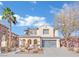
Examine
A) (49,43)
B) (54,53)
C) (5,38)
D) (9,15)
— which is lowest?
(54,53)

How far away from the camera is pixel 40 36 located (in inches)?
628

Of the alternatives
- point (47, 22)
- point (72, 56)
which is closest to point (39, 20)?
point (47, 22)

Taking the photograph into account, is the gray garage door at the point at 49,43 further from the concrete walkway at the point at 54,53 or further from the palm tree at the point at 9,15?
the palm tree at the point at 9,15

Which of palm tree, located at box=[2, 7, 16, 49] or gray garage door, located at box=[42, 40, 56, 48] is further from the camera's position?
gray garage door, located at box=[42, 40, 56, 48]

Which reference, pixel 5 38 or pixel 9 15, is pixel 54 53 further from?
pixel 9 15

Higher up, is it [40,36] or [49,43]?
[40,36]

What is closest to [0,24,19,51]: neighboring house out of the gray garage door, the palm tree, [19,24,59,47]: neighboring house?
[19,24,59,47]: neighboring house

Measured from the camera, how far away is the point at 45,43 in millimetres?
16016

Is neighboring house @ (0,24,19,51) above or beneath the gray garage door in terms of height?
above

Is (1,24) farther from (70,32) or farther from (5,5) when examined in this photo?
(70,32)

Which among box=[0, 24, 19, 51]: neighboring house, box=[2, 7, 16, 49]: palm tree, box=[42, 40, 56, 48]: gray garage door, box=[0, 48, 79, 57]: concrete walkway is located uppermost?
box=[2, 7, 16, 49]: palm tree

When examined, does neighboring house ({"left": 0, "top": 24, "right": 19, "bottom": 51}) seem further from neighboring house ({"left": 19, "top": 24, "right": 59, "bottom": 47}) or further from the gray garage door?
the gray garage door

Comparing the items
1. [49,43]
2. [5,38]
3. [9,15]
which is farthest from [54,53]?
[9,15]

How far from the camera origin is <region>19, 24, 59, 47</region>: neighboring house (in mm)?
15906
